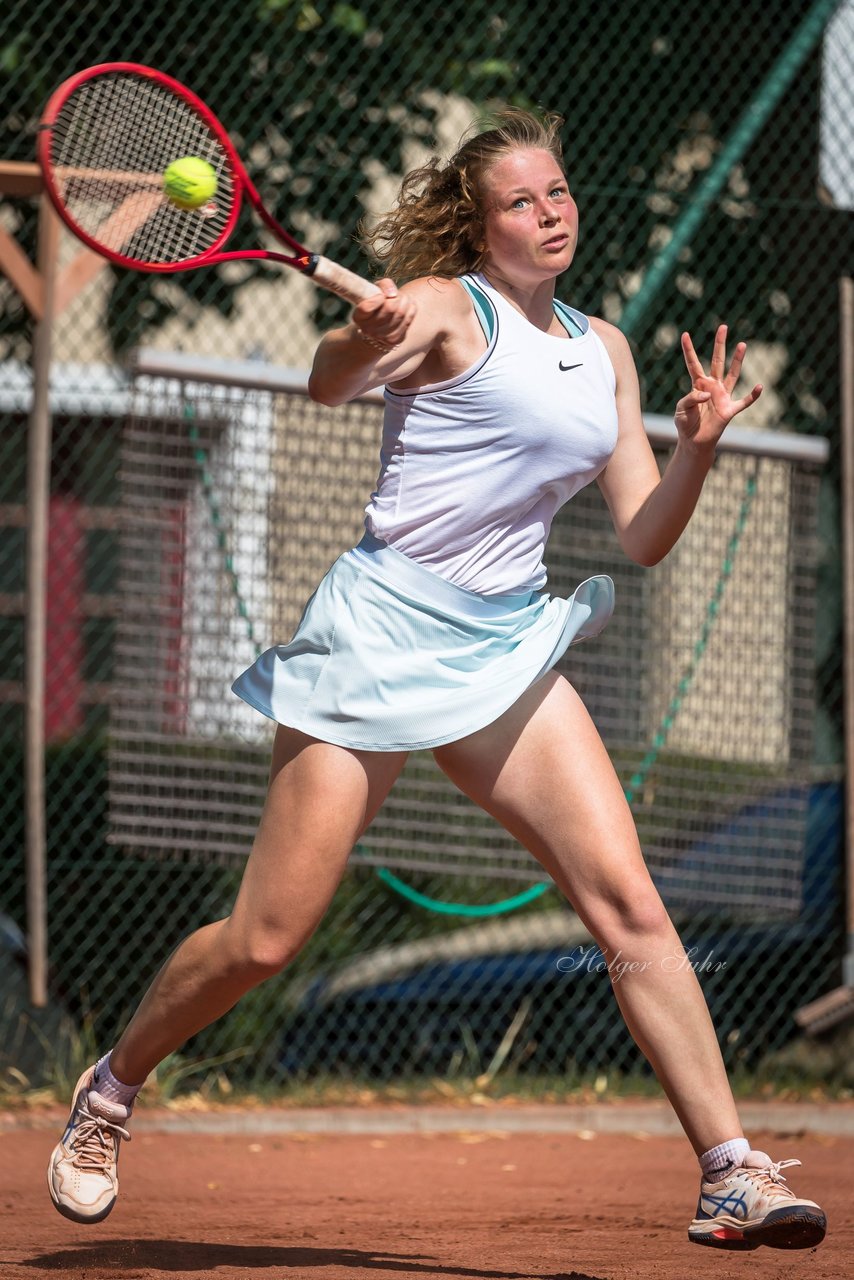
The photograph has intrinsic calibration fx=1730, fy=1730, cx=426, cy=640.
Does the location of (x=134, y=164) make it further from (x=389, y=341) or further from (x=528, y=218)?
(x=389, y=341)

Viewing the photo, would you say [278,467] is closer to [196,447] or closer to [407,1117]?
[196,447]

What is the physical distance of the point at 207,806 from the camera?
5180 mm

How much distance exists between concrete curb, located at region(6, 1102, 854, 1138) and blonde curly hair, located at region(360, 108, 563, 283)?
299cm

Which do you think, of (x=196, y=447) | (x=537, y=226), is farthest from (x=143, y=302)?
(x=537, y=226)

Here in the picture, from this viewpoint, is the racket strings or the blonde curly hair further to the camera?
the racket strings

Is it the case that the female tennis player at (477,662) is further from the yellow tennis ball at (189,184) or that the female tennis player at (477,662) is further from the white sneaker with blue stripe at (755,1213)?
Result: the yellow tennis ball at (189,184)

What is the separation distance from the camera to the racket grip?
276cm

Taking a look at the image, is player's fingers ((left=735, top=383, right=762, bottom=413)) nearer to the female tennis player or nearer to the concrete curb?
the female tennis player

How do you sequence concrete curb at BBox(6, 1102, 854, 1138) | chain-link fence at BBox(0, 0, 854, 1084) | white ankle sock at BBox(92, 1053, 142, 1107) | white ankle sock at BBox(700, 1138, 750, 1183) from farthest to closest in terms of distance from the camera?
chain-link fence at BBox(0, 0, 854, 1084) < concrete curb at BBox(6, 1102, 854, 1138) < white ankle sock at BBox(92, 1053, 142, 1107) < white ankle sock at BBox(700, 1138, 750, 1183)

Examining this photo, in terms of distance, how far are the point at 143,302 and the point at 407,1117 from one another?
3137 mm

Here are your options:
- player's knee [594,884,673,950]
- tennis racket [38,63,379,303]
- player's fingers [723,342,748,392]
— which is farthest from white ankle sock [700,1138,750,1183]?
tennis racket [38,63,379,303]

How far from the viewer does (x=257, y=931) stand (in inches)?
120

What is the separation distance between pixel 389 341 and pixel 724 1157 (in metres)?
1.48

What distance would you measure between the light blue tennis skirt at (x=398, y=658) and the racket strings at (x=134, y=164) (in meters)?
0.71
